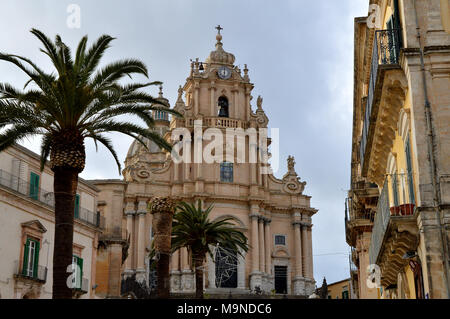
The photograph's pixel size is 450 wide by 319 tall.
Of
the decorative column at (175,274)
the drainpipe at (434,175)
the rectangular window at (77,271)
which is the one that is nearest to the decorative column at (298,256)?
the decorative column at (175,274)

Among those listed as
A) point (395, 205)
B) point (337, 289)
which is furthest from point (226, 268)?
point (395, 205)

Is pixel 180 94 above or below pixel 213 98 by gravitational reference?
above

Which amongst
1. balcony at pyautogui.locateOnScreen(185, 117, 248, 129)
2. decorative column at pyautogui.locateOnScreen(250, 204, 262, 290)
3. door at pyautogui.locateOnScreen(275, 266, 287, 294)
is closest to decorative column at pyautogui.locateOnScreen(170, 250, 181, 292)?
decorative column at pyautogui.locateOnScreen(250, 204, 262, 290)

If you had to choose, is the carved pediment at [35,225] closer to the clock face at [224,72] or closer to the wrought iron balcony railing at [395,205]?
the wrought iron balcony railing at [395,205]

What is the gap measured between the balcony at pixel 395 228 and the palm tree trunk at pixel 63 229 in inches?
321

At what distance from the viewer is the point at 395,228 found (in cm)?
1497

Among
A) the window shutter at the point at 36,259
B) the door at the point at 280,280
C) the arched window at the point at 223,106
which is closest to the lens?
the window shutter at the point at 36,259

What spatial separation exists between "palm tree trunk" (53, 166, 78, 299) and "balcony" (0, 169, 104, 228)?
11.3 metres

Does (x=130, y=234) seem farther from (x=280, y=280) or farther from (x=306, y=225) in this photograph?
(x=306, y=225)

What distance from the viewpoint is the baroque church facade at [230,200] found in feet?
176

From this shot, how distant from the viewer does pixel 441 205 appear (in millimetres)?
14031

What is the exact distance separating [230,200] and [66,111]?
124 ft

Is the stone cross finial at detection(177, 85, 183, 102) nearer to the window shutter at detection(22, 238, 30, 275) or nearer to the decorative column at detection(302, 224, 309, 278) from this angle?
the decorative column at detection(302, 224, 309, 278)
